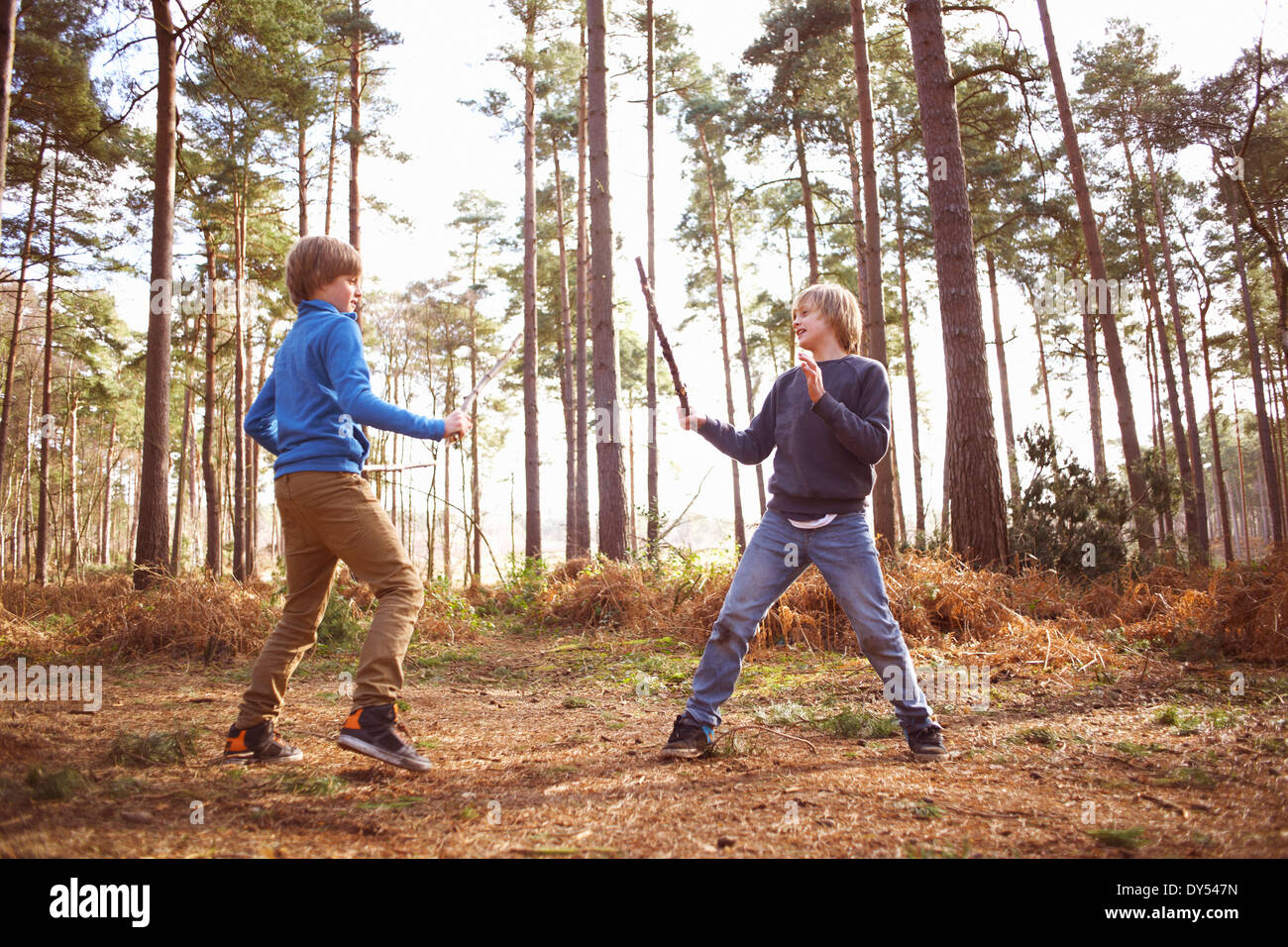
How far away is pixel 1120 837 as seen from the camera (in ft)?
6.93

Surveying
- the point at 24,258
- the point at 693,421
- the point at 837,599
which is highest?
Result: the point at 24,258

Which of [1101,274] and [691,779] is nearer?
[691,779]

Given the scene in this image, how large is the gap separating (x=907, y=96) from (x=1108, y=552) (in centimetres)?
1366

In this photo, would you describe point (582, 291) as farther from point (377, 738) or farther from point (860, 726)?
point (377, 738)

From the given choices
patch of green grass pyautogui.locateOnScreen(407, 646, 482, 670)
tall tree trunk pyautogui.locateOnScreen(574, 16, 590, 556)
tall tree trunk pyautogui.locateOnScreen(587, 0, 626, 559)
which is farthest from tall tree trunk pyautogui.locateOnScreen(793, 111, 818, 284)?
patch of green grass pyautogui.locateOnScreen(407, 646, 482, 670)

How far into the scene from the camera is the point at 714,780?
Answer: 277 centimetres

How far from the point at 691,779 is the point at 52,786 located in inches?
83.5

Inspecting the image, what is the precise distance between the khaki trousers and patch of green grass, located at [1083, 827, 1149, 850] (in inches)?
90.5

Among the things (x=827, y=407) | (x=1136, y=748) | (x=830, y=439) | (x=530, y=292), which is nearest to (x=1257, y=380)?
(x=530, y=292)

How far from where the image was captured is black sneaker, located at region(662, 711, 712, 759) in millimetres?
3076

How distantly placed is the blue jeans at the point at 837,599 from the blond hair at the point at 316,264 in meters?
2.11

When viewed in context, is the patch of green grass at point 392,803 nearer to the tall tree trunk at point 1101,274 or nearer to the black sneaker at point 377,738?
the black sneaker at point 377,738

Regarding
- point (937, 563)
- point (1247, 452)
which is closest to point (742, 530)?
point (937, 563)
